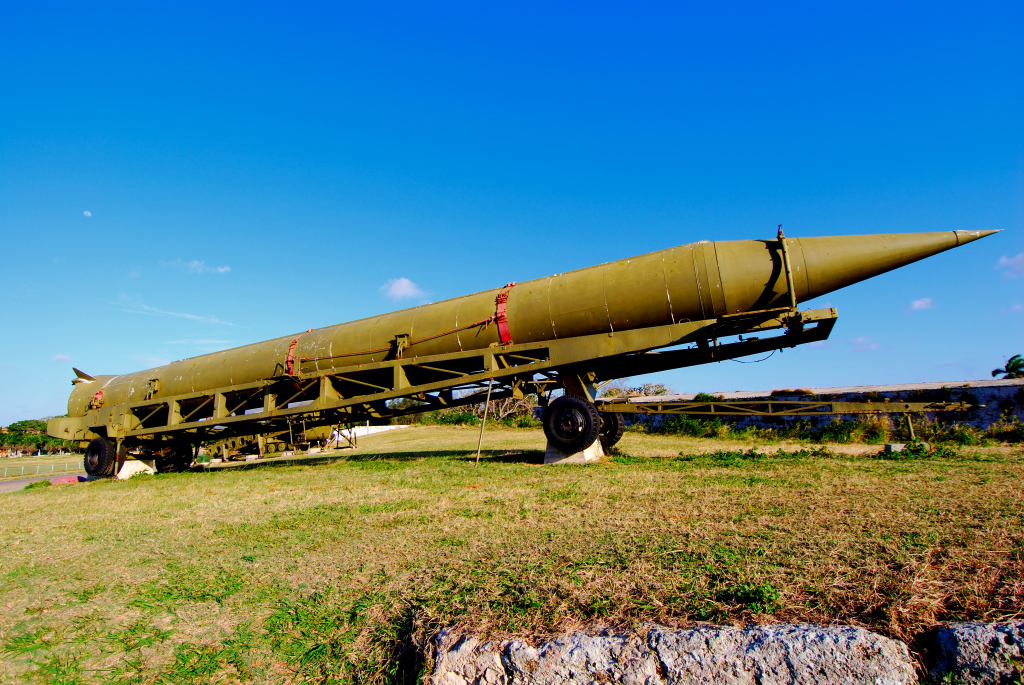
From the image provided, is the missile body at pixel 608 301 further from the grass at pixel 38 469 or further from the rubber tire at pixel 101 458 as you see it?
the grass at pixel 38 469

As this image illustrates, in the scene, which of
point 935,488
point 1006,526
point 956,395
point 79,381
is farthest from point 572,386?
point 79,381

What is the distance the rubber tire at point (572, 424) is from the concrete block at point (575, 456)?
0.08 meters

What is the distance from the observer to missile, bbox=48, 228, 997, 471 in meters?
→ 7.92

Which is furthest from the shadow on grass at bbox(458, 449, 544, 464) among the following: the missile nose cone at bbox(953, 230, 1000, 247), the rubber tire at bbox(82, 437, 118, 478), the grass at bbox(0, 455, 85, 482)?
the grass at bbox(0, 455, 85, 482)

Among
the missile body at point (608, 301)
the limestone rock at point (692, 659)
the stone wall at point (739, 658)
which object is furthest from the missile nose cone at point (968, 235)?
the limestone rock at point (692, 659)

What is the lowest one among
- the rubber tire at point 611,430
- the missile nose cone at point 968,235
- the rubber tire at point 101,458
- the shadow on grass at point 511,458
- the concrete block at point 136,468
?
the shadow on grass at point 511,458

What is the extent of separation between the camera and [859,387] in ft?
51.3

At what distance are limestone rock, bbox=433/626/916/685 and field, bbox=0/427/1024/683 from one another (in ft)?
0.71

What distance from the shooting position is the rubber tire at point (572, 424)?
911cm

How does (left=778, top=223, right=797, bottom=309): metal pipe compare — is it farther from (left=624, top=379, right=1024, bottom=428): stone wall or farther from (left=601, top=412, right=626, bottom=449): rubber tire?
(left=624, top=379, right=1024, bottom=428): stone wall

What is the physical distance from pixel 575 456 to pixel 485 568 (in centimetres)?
575

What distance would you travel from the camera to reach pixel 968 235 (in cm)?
715

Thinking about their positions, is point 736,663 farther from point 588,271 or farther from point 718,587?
point 588,271

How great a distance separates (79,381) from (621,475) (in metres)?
15.2
